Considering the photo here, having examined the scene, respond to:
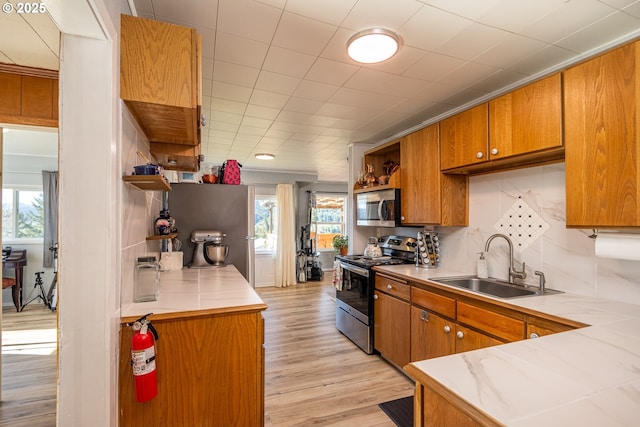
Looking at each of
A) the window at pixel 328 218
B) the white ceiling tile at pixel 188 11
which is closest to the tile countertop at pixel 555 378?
the white ceiling tile at pixel 188 11

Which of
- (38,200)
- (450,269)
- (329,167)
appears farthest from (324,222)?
(38,200)

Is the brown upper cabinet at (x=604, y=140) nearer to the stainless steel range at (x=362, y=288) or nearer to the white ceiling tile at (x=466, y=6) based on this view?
the white ceiling tile at (x=466, y=6)

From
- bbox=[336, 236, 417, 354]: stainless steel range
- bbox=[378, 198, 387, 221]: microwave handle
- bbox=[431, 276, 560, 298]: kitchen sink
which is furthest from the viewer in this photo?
bbox=[378, 198, 387, 221]: microwave handle

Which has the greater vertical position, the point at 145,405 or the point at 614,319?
the point at 614,319

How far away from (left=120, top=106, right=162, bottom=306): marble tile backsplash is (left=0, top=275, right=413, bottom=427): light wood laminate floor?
4.32ft

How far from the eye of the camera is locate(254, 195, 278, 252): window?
6.36 meters

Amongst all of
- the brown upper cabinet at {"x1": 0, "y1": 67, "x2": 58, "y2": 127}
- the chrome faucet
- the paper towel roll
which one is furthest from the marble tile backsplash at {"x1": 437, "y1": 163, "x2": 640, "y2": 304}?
the brown upper cabinet at {"x1": 0, "y1": 67, "x2": 58, "y2": 127}

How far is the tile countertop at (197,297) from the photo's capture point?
1.33 meters

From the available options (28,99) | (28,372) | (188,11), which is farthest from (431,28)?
(28,372)

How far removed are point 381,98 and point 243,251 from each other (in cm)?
192

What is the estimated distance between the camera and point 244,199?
9.62ft

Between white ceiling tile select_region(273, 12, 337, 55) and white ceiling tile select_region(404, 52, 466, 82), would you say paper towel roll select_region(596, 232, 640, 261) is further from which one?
white ceiling tile select_region(273, 12, 337, 55)

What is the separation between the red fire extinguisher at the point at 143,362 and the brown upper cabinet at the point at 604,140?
2.17 metres

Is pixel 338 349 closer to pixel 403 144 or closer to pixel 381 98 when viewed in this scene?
pixel 403 144
